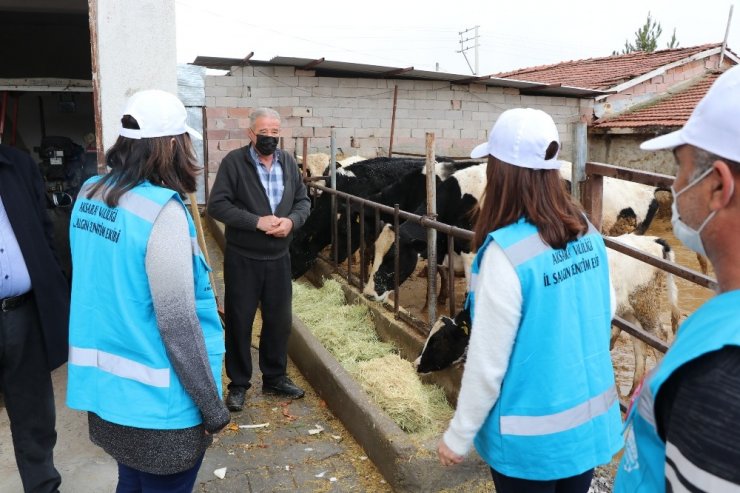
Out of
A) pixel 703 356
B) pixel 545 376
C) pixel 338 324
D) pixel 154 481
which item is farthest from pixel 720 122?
pixel 338 324

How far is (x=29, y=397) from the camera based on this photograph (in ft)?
9.70

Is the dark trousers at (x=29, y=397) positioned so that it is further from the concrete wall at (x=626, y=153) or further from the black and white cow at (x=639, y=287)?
the concrete wall at (x=626, y=153)

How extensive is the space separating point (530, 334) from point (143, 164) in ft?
4.51

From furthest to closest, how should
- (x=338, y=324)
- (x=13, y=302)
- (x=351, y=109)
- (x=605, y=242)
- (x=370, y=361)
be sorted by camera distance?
(x=351, y=109) → (x=338, y=324) → (x=370, y=361) → (x=605, y=242) → (x=13, y=302)

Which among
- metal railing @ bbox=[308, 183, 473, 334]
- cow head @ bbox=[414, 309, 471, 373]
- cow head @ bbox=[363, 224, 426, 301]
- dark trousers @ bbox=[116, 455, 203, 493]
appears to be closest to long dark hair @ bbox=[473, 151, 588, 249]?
dark trousers @ bbox=[116, 455, 203, 493]

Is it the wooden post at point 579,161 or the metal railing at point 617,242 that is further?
the wooden post at point 579,161

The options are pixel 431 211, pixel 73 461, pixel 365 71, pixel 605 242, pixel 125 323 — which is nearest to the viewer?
pixel 125 323

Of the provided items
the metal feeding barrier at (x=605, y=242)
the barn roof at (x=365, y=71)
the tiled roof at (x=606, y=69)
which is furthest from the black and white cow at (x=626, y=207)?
the tiled roof at (x=606, y=69)

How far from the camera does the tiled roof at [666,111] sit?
1491 centimetres

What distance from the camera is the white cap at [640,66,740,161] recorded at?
97cm

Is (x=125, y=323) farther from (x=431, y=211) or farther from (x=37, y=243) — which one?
(x=431, y=211)

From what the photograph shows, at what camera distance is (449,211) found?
734 cm

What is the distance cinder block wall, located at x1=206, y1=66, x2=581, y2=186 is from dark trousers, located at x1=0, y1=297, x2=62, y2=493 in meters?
9.26

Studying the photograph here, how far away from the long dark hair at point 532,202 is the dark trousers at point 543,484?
2.36 ft
